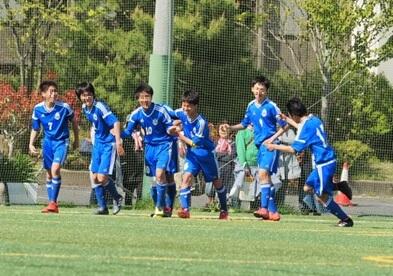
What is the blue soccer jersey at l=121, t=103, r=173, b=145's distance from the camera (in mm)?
17109

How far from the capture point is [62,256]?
Result: 893 centimetres

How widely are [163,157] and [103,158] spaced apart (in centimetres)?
90

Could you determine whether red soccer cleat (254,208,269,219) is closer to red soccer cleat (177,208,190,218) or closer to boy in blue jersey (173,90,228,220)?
boy in blue jersey (173,90,228,220)

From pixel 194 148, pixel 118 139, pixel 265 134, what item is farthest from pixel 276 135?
pixel 118 139

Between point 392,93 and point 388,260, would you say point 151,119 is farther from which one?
point 392,93

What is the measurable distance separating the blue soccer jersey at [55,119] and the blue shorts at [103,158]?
491mm

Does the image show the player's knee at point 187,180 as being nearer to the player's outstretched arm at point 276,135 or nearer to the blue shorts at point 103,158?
the blue shorts at point 103,158

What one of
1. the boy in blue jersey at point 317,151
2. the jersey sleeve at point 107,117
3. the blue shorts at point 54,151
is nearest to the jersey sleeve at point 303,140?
the boy in blue jersey at point 317,151

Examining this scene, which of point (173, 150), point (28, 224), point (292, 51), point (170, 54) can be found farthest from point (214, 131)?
point (28, 224)

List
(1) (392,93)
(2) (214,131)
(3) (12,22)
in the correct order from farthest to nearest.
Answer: (3) (12,22) → (1) (392,93) → (2) (214,131)

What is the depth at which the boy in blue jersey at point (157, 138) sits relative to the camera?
17000mm

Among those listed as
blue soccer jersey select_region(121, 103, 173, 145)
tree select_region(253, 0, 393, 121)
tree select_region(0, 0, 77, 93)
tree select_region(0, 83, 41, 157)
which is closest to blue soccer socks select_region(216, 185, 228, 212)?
blue soccer jersey select_region(121, 103, 173, 145)

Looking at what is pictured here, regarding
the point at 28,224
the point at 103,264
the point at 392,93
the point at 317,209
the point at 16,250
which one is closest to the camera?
the point at 103,264

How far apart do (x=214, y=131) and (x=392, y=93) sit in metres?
4.25
